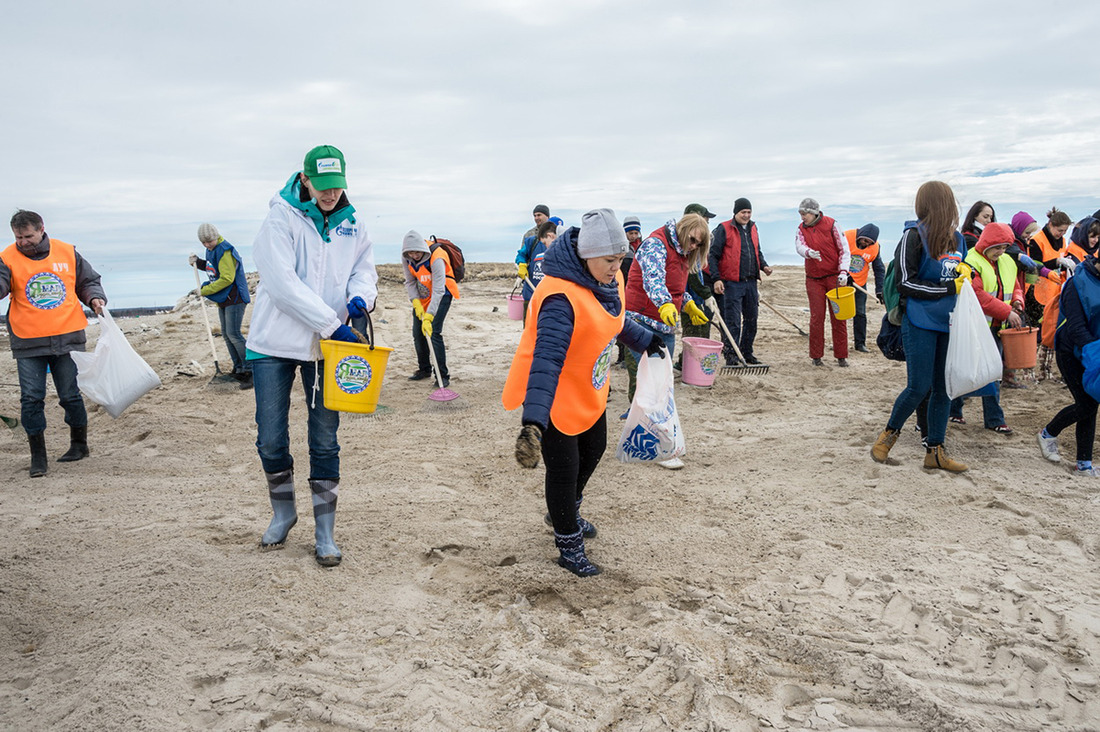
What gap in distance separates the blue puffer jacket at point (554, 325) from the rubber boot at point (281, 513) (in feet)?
4.84

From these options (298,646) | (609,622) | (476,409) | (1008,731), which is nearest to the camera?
(1008,731)

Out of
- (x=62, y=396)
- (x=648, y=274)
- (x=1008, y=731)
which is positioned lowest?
(x=1008, y=731)

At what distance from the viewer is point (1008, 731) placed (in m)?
2.45

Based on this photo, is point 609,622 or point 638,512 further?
point 638,512

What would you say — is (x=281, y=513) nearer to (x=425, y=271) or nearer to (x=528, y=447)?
(x=528, y=447)

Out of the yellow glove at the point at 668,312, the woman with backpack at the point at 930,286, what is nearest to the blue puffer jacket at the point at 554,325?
the yellow glove at the point at 668,312

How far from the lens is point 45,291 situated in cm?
540

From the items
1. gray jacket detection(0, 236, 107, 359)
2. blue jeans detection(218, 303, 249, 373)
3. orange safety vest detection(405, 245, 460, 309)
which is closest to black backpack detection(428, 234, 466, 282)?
orange safety vest detection(405, 245, 460, 309)

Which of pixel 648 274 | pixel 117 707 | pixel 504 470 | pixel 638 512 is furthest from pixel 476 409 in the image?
pixel 117 707

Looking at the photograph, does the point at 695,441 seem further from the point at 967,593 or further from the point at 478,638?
the point at 478,638

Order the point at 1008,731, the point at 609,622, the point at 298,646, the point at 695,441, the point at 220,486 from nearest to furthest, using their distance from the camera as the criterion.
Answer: the point at 1008,731 → the point at 298,646 → the point at 609,622 → the point at 220,486 → the point at 695,441

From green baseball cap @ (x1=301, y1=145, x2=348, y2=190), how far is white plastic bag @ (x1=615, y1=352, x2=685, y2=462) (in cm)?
174

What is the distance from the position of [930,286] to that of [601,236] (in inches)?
104

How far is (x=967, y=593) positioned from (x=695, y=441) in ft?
9.11
